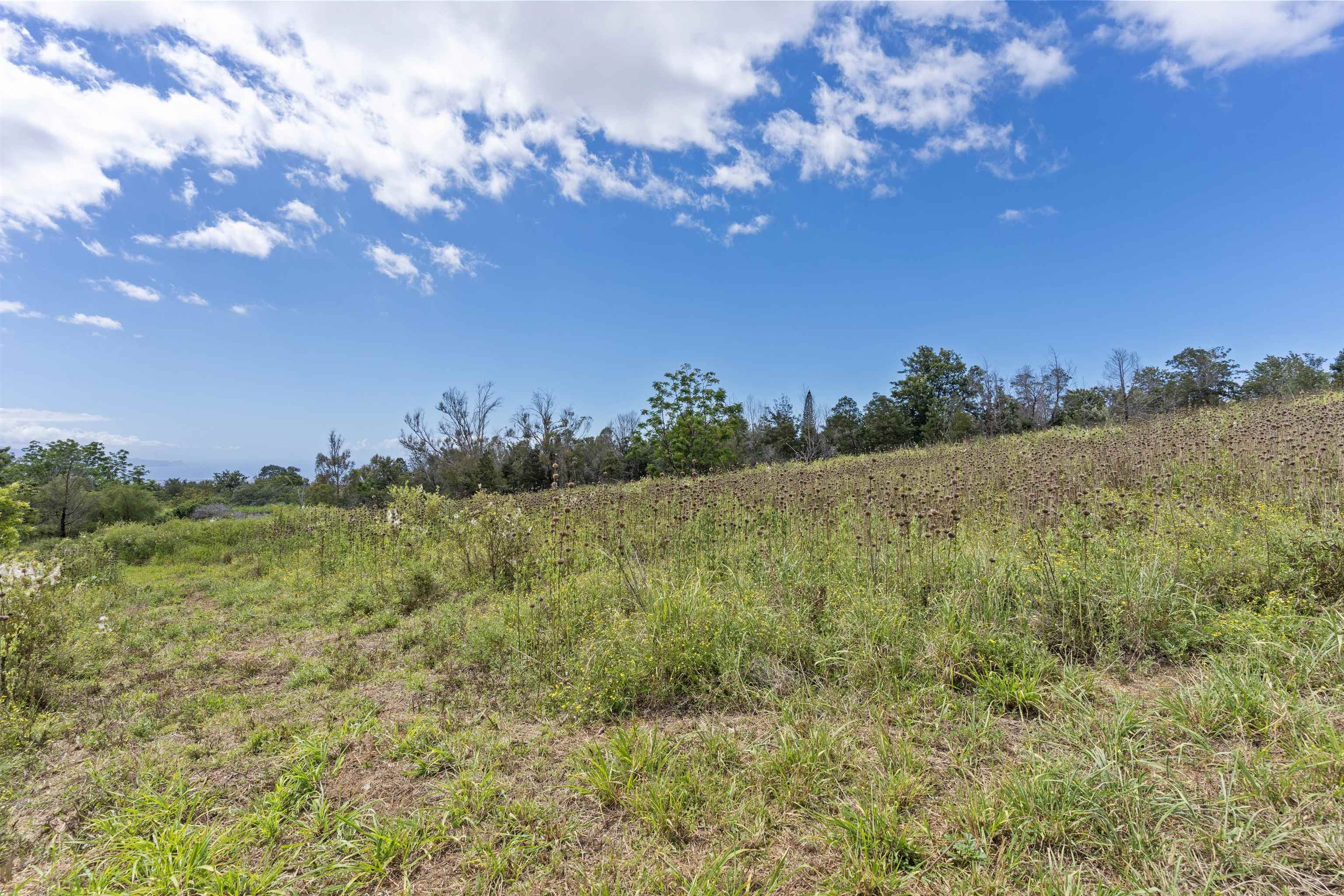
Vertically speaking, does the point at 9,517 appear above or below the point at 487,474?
below

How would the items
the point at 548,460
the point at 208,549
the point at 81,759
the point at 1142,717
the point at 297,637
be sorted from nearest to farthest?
1. the point at 1142,717
2. the point at 81,759
3. the point at 297,637
4. the point at 208,549
5. the point at 548,460

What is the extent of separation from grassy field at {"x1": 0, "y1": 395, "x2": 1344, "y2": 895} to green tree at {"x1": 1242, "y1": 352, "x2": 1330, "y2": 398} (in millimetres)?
22330

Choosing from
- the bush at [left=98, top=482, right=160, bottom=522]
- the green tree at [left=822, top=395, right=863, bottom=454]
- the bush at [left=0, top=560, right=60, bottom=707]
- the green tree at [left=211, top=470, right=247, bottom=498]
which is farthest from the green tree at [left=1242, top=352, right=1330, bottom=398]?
the green tree at [left=211, top=470, right=247, bottom=498]

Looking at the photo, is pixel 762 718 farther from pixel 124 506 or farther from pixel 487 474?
pixel 487 474

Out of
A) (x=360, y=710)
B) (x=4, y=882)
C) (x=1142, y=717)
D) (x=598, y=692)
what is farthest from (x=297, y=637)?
(x=1142, y=717)

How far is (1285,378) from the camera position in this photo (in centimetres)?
2336

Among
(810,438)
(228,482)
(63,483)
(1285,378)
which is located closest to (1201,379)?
(1285,378)

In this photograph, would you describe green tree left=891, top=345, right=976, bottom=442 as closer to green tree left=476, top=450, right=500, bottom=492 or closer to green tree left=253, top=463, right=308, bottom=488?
green tree left=476, top=450, right=500, bottom=492

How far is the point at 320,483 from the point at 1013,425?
137ft

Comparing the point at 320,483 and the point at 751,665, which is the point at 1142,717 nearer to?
the point at 751,665

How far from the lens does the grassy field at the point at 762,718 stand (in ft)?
6.57

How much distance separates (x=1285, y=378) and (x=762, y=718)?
33886 mm

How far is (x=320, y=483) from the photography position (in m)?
33.6

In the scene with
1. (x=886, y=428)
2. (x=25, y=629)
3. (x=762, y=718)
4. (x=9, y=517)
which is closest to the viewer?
(x=762, y=718)
